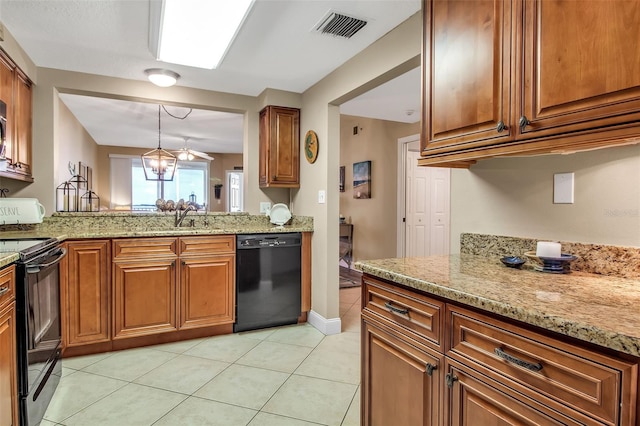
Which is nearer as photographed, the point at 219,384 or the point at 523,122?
the point at 523,122

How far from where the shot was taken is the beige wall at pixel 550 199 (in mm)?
1184

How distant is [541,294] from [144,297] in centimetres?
267

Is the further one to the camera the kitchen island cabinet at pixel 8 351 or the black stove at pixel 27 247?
the black stove at pixel 27 247

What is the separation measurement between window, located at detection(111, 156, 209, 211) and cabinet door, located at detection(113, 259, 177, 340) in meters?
5.30

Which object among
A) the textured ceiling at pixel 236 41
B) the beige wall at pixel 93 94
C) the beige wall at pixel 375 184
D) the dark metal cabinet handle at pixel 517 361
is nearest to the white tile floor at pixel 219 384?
the dark metal cabinet handle at pixel 517 361

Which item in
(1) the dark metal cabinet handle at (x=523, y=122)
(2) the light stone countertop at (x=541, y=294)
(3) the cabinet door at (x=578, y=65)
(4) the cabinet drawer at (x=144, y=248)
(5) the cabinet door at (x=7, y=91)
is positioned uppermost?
(5) the cabinet door at (x=7, y=91)

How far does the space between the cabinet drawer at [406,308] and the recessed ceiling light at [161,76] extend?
2530 mm

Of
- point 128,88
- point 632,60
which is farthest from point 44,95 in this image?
point 632,60

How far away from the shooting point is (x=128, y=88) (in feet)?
10.3

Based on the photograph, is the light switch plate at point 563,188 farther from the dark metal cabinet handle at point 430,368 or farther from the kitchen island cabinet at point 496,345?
the dark metal cabinet handle at point 430,368

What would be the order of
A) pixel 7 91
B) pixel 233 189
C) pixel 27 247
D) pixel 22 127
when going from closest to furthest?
pixel 27 247, pixel 7 91, pixel 22 127, pixel 233 189

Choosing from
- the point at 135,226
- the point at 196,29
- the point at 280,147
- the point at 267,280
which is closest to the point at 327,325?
the point at 267,280

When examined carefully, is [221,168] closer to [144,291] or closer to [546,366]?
[144,291]

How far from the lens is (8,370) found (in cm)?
145
